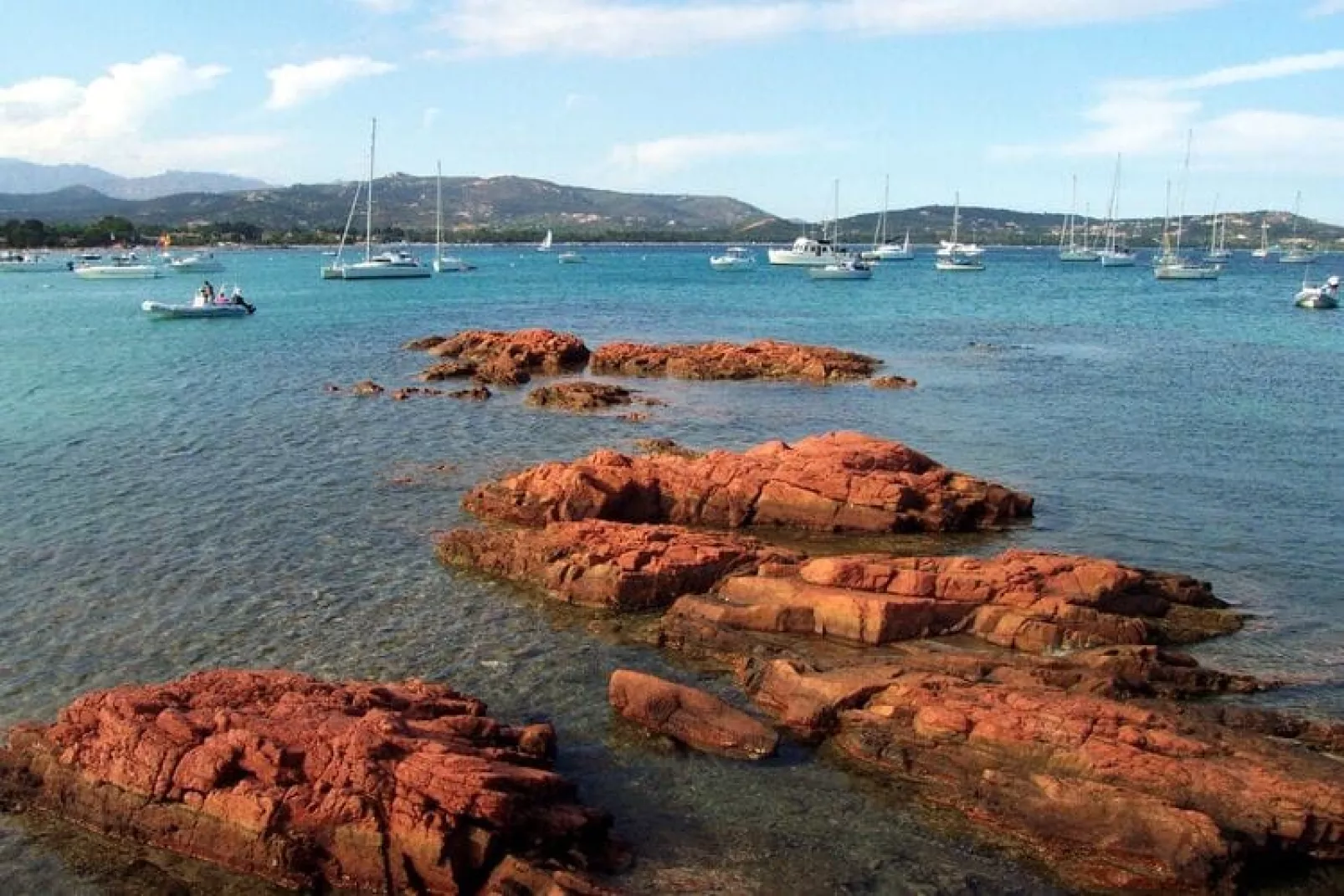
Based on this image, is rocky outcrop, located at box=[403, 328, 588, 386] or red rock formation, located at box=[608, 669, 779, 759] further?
rocky outcrop, located at box=[403, 328, 588, 386]

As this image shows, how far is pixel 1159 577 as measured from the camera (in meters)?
23.3

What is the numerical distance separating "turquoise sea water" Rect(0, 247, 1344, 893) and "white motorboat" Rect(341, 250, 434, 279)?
5903 centimetres

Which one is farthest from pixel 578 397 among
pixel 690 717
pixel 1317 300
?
pixel 1317 300

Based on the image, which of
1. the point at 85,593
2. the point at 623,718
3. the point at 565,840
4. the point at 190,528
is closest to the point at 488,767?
the point at 565,840

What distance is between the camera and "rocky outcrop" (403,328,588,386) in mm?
56219

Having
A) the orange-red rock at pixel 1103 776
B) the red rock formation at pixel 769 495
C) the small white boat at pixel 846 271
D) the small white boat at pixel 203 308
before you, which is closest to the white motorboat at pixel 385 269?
the small white boat at pixel 203 308

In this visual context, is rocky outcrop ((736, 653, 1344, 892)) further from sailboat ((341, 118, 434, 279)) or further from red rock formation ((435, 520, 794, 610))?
sailboat ((341, 118, 434, 279))

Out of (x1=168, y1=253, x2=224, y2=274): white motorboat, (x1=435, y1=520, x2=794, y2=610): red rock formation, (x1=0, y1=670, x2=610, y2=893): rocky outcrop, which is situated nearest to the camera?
(x1=0, y1=670, x2=610, y2=893): rocky outcrop

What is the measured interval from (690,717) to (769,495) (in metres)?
11.7

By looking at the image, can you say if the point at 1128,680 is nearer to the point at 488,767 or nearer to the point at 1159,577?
the point at 1159,577

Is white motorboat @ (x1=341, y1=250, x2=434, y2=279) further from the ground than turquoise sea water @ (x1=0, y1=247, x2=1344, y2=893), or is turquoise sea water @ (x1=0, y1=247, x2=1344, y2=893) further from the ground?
white motorboat @ (x1=341, y1=250, x2=434, y2=279)

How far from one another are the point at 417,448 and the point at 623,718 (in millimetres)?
22352

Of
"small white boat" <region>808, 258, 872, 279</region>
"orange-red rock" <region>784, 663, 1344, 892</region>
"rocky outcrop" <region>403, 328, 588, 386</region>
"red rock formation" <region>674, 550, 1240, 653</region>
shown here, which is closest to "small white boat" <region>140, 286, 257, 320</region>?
"rocky outcrop" <region>403, 328, 588, 386</region>

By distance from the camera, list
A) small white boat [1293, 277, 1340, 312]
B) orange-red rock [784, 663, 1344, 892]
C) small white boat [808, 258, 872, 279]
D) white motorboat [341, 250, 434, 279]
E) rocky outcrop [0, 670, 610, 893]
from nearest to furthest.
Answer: rocky outcrop [0, 670, 610, 893], orange-red rock [784, 663, 1344, 892], small white boat [1293, 277, 1340, 312], white motorboat [341, 250, 434, 279], small white boat [808, 258, 872, 279]
